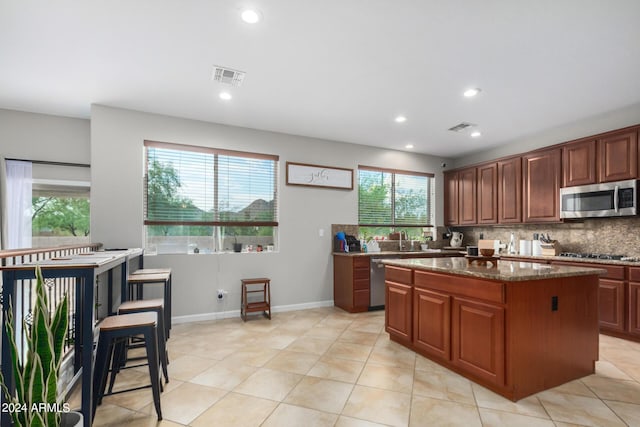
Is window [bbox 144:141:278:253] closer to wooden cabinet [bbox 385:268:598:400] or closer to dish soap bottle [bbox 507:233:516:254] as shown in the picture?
wooden cabinet [bbox 385:268:598:400]

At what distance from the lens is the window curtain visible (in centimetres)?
385

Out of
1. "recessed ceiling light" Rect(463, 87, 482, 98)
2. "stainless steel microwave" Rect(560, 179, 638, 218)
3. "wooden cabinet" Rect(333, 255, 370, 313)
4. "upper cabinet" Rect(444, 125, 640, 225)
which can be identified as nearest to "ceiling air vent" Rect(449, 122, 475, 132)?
"recessed ceiling light" Rect(463, 87, 482, 98)

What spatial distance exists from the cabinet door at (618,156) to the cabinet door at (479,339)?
287 centimetres

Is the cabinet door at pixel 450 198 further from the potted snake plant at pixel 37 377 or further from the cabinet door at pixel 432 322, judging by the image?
the potted snake plant at pixel 37 377

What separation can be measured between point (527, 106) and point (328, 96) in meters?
2.35

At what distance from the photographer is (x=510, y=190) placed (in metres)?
4.95

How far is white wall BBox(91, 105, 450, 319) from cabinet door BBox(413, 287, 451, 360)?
7.12ft

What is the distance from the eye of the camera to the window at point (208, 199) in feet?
13.6

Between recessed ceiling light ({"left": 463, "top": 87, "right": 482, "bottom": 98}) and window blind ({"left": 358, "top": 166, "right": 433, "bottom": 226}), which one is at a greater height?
recessed ceiling light ({"left": 463, "top": 87, "right": 482, "bottom": 98})

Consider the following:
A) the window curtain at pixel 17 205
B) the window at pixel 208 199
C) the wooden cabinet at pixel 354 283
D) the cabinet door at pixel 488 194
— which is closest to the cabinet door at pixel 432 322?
the wooden cabinet at pixel 354 283

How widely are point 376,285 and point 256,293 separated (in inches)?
70.3

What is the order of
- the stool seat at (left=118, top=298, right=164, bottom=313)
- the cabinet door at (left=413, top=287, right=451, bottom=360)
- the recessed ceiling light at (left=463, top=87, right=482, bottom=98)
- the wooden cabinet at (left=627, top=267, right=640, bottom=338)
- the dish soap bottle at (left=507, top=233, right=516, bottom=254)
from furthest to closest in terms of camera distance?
1. the dish soap bottle at (left=507, top=233, right=516, bottom=254)
2. the wooden cabinet at (left=627, top=267, right=640, bottom=338)
3. the recessed ceiling light at (left=463, top=87, right=482, bottom=98)
4. the cabinet door at (left=413, top=287, right=451, bottom=360)
5. the stool seat at (left=118, top=298, right=164, bottom=313)

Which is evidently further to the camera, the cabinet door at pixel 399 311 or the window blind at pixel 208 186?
the window blind at pixel 208 186

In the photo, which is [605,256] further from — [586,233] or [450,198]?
[450,198]
